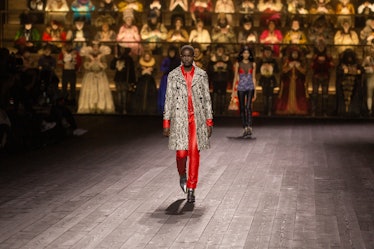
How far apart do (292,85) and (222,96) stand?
1675 mm

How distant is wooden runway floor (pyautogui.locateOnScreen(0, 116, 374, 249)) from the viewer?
6.84 meters

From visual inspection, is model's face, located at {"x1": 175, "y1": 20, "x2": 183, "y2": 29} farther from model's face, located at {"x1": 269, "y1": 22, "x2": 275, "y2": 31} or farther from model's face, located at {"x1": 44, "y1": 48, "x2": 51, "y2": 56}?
model's face, located at {"x1": 44, "y1": 48, "x2": 51, "y2": 56}

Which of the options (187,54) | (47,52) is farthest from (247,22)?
(187,54)

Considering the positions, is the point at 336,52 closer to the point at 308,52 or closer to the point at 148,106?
the point at 308,52

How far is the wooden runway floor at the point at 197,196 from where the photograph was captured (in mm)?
6836

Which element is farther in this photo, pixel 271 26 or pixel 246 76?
pixel 271 26

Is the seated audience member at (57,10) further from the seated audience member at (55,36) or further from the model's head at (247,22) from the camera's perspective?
the model's head at (247,22)

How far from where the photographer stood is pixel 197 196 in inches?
357

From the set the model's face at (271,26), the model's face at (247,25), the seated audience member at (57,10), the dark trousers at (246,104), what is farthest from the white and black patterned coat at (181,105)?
the seated audience member at (57,10)

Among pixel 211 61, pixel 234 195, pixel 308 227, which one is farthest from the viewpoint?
pixel 211 61

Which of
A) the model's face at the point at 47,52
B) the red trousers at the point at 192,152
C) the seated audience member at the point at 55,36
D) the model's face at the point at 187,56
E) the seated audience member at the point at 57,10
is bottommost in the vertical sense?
the red trousers at the point at 192,152

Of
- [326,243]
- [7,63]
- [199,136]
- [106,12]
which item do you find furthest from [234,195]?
[106,12]

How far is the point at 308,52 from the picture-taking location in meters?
21.9

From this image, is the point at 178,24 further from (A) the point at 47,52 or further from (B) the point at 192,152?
(B) the point at 192,152
